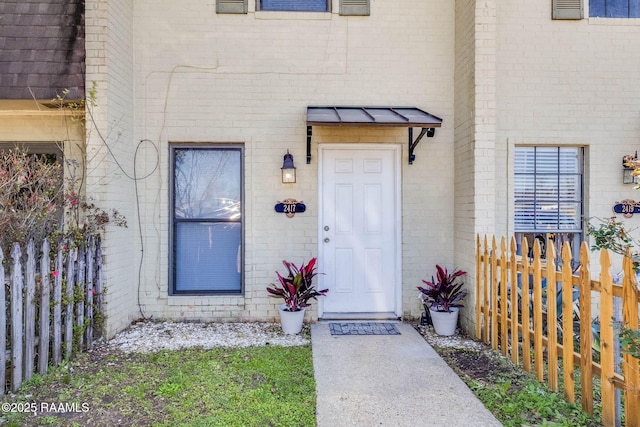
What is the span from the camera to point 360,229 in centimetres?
572

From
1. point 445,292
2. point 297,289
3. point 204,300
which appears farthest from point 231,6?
point 445,292

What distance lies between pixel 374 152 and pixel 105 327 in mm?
4012

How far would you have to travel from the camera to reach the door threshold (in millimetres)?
5645

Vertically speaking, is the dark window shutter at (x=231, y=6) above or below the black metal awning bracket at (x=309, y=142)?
above

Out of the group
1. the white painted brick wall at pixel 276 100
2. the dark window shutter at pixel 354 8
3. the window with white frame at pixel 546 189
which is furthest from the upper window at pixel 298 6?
the window with white frame at pixel 546 189

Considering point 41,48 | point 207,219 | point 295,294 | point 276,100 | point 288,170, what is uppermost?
point 41,48

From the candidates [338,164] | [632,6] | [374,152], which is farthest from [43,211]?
[632,6]

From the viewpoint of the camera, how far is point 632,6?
5809mm

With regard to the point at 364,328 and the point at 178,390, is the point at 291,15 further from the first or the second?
the point at 178,390

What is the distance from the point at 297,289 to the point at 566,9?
209 inches

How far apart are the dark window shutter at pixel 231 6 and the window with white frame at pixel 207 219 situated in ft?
6.06

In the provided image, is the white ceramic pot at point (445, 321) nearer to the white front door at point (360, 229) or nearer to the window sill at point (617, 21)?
the white front door at point (360, 229)

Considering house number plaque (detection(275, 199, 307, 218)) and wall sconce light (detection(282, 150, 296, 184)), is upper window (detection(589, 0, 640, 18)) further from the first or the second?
house number plaque (detection(275, 199, 307, 218))

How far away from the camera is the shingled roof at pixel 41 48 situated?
4.85 meters
